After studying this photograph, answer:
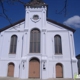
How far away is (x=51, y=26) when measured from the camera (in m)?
20.5

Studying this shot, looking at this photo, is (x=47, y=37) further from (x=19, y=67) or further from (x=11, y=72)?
(x=11, y=72)

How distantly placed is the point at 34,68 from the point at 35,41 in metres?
4.17

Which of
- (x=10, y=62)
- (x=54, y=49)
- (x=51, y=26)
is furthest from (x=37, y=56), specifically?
(x=51, y=26)

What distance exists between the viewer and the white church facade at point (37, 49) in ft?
58.2

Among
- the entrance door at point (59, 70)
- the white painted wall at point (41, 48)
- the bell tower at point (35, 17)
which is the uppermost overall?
the bell tower at point (35, 17)

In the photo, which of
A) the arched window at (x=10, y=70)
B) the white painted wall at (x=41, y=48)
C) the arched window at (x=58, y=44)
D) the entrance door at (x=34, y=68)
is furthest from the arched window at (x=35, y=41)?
the arched window at (x=10, y=70)

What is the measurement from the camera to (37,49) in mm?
18812

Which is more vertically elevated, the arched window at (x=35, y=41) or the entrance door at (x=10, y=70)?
the arched window at (x=35, y=41)

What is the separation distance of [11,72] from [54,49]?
24.4 feet

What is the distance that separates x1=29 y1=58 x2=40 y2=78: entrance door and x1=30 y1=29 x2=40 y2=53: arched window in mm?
1499

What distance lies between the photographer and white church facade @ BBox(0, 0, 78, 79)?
17.8 m

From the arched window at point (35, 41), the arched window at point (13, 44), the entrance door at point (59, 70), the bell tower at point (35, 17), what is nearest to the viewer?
the entrance door at point (59, 70)

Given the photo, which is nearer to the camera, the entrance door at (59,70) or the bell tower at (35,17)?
the entrance door at (59,70)

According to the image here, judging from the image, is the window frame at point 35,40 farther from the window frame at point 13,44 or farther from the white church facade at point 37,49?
the window frame at point 13,44
